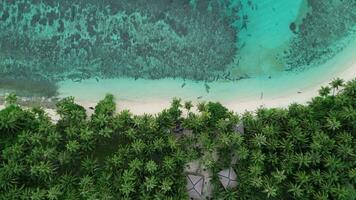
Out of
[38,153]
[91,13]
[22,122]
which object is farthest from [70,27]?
[38,153]

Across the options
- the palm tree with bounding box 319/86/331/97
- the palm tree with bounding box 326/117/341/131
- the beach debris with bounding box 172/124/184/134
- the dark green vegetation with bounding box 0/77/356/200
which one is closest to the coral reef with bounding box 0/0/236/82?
the dark green vegetation with bounding box 0/77/356/200

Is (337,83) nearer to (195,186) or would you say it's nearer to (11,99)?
(195,186)

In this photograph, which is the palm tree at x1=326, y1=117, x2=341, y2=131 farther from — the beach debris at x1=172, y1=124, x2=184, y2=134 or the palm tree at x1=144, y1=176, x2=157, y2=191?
the palm tree at x1=144, y1=176, x2=157, y2=191

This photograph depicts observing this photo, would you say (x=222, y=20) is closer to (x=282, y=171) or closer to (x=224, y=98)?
(x=224, y=98)

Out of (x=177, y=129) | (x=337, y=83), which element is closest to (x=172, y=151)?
(x=177, y=129)

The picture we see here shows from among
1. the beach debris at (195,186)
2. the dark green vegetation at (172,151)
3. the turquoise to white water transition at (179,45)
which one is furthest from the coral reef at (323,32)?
the beach debris at (195,186)

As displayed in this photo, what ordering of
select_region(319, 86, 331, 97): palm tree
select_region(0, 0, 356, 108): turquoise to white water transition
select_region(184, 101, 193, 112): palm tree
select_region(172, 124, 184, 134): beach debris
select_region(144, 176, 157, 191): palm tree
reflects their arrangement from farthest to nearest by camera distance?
1. select_region(0, 0, 356, 108): turquoise to white water transition
2. select_region(319, 86, 331, 97): palm tree
3. select_region(172, 124, 184, 134): beach debris
4. select_region(184, 101, 193, 112): palm tree
5. select_region(144, 176, 157, 191): palm tree
